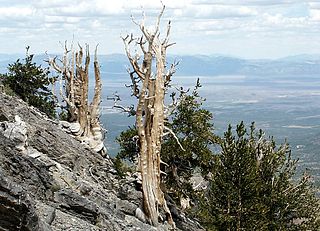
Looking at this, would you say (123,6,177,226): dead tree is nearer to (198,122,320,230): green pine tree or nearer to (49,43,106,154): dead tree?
(198,122,320,230): green pine tree

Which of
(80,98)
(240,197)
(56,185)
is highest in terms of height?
(80,98)

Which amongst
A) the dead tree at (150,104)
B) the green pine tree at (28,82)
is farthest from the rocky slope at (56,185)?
the green pine tree at (28,82)

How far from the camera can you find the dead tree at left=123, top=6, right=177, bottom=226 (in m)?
23.2

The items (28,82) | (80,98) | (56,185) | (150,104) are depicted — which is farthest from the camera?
(28,82)

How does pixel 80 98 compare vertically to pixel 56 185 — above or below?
above

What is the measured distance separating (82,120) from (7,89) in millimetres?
6038

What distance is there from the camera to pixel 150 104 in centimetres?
2366

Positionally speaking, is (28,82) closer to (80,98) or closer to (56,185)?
(80,98)

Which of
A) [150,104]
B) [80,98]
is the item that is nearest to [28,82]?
[80,98]

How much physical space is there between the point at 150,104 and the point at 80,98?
9.19 meters

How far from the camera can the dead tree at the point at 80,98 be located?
30.8 meters

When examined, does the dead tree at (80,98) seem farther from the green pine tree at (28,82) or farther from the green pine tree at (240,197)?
the green pine tree at (240,197)

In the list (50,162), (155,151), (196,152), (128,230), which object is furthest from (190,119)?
(128,230)

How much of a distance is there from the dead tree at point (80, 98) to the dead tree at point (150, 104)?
6.89 metres
